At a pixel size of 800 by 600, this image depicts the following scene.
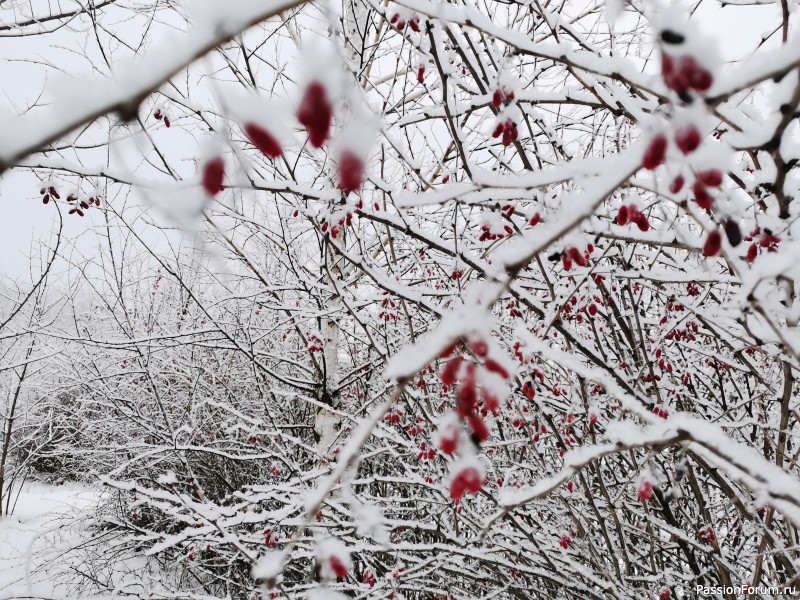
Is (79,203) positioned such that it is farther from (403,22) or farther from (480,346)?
(480,346)

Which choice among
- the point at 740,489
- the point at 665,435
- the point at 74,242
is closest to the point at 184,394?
the point at 74,242

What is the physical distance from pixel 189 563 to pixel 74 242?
3723mm

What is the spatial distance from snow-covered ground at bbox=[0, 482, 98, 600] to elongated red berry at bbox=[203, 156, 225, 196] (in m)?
6.56

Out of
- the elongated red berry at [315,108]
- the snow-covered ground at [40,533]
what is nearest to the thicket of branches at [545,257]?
the elongated red berry at [315,108]

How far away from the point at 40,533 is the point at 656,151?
816cm

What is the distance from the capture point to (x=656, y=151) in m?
0.76

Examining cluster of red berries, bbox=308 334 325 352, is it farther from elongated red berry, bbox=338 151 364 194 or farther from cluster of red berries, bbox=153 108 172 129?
elongated red berry, bbox=338 151 364 194

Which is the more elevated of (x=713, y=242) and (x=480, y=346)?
(x=713, y=242)

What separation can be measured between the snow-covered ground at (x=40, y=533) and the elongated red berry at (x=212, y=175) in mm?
6562

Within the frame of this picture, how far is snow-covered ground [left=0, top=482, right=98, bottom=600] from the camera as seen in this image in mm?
6810

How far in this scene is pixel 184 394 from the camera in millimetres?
8383

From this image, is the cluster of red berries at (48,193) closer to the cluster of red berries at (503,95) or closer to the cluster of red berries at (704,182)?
the cluster of red berries at (503,95)

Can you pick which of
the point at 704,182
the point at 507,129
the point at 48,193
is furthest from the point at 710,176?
the point at 48,193

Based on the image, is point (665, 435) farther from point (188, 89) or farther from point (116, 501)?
point (116, 501)
